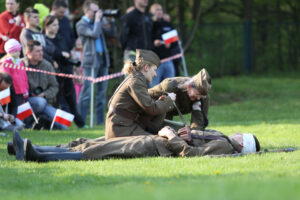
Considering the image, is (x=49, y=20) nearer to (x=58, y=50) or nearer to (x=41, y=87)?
(x=58, y=50)

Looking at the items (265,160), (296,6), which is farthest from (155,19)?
(296,6)

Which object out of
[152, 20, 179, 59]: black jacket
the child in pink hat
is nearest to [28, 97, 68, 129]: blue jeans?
the child in pink hat

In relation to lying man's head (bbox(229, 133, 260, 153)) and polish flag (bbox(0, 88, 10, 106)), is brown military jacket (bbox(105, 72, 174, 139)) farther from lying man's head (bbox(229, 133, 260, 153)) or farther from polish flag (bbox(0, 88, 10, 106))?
polish flag (bbox(0, 88, 10, 106))

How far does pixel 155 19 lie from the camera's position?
605 inches

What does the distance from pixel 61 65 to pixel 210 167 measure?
23.5 ft

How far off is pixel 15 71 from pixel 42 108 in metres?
0.96

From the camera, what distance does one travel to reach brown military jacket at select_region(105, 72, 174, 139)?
836 centimetres

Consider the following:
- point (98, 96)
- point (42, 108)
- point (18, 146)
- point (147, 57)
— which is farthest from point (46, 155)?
point (98, 96)

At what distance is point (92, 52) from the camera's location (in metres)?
13.7

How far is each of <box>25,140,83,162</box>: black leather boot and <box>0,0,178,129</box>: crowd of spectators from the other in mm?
4037

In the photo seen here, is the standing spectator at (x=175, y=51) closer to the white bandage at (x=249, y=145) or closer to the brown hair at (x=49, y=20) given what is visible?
the brown hair at (x=49, y=20)

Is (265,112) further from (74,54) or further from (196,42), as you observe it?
(196,42)

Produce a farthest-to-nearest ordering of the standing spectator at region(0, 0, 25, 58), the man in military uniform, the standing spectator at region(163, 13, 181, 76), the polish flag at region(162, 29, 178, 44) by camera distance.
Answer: the standing spectator at region(163, 13, 181, 76)
the polish flag at region(162, 29, 178, 44)
the standing spectator at region(0, 0, 25, 58)
the man in military uniform

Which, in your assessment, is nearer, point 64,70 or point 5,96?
point 5,96
